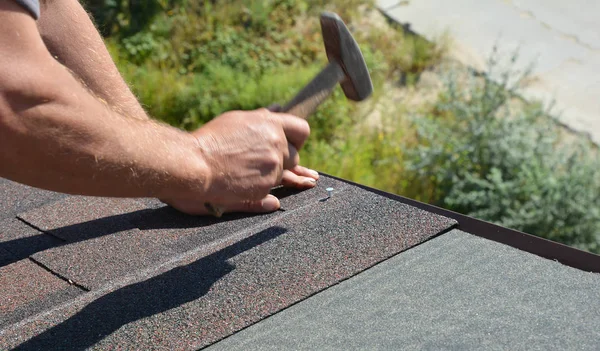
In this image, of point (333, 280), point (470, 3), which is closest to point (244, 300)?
point (333, 280)

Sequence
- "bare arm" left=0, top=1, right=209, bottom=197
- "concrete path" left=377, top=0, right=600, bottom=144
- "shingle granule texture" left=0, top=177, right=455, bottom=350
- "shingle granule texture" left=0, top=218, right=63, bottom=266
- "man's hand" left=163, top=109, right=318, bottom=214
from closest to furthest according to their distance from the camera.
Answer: "bare arm" left=0, top=1, right=209, bottom=197
"shingle granule texture" left=0, top=177, right=455, bottom=350
"man's hand" left=163, top=109, right=318, bottom=214
"shingle granule texture" left=0, top=218, right=63, bottom=266
"concrete path" left=377, top=0, right=600, bottom=144

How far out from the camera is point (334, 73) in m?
2.29

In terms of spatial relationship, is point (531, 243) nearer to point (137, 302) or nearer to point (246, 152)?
point (246, 152)

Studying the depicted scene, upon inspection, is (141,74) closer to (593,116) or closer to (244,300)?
(593,116)

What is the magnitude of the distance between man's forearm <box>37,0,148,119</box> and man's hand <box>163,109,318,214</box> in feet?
1.66

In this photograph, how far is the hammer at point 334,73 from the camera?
222 centimetres

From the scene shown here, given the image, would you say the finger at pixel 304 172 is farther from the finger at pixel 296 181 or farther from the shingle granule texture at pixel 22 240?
the shingle granule texture at pixel 22 240

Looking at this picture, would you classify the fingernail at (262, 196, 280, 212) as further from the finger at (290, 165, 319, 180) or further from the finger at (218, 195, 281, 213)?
the finger at (290, 165, 319, 180)

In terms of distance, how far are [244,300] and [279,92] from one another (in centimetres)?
402

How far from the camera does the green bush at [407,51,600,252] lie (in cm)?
445

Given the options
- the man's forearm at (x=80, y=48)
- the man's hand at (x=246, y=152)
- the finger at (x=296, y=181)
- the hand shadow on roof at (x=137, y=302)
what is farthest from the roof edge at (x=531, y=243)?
the man's forearm at (x=80, y=48)

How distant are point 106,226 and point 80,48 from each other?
588 millimetres

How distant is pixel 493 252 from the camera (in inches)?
77.8

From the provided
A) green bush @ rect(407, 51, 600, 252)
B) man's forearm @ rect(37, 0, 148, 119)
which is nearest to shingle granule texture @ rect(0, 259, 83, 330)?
man's forearm @ rect(37, 0, 148, 119)
